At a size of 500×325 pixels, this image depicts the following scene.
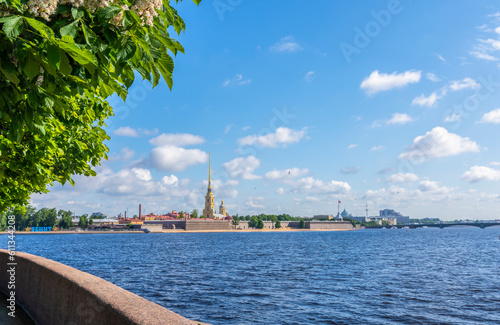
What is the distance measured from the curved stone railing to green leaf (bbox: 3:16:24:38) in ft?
11.4

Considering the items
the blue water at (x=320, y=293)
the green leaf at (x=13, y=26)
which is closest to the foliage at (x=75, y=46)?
the green leaf at (x=13, y=26)

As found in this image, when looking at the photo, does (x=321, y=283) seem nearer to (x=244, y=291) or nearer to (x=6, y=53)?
(x=244, y=291)

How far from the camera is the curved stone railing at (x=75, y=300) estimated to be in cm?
514

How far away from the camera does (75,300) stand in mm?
6980

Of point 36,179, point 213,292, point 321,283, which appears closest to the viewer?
point 36,179

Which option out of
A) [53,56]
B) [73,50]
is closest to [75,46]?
[73,50]

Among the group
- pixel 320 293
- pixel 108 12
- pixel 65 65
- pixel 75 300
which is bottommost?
pixel 320 293

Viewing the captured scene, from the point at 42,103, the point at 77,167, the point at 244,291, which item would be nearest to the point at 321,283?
the point at 244,291

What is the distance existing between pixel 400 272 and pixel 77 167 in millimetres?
33616

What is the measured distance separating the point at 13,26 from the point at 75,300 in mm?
5744

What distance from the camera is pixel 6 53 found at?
3230 millimetres

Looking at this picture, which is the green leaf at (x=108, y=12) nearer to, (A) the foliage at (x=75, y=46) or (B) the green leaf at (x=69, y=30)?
(A) the foliage at (x=75, y=46)

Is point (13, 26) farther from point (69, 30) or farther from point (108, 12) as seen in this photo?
point (108, 12)

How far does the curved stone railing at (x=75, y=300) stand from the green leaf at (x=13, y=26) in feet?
11.4
